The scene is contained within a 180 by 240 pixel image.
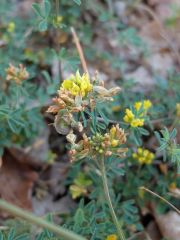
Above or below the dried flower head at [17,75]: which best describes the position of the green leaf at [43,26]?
above

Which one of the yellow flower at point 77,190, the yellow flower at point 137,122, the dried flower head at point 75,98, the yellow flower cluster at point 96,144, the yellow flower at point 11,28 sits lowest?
the yellow flower at point 77,190

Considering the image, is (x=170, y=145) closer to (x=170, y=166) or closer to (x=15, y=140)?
(x=170, y=166)

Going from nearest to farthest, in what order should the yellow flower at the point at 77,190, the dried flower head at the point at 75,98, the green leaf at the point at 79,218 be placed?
the dried flower head at the point at 75,98 → the green leaf at the point at 79,218 → the yellow flower at the point at 77,190

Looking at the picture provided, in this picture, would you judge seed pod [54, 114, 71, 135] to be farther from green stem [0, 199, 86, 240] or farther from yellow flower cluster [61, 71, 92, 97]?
green stem [0, 199, 86, 240]

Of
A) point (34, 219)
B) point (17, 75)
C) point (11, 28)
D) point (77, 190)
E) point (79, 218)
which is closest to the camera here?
point (34, 219)

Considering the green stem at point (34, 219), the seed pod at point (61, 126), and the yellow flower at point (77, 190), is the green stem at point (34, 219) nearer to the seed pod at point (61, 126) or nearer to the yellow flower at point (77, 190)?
the seed pod at point (61, 126)

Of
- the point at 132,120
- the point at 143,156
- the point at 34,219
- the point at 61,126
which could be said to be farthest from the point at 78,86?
the point at 143,156

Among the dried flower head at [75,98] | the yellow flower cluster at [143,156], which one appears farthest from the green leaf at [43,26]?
the yellow flower cluster at [143,156]

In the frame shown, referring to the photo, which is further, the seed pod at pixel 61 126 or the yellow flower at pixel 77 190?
the yellow flower at pixel 77 190

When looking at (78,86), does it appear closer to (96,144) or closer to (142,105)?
(96,144)
